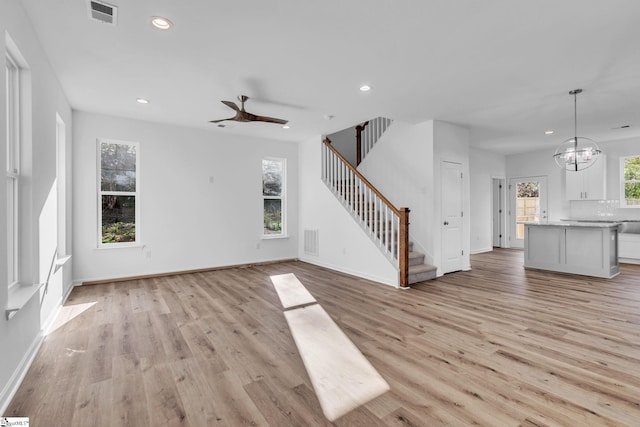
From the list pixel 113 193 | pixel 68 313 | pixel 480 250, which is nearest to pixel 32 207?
pixel 68 313

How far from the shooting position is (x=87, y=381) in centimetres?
225

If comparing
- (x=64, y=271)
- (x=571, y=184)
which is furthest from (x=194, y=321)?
(x=571, y=184)

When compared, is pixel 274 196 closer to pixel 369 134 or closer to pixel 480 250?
pixel 369 134

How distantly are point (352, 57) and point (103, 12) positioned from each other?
2.14 m

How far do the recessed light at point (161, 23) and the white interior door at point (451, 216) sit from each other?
4628mm

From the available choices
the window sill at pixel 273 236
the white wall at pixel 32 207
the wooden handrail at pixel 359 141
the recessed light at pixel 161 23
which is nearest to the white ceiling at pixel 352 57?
the recessed light at pixel 161 23

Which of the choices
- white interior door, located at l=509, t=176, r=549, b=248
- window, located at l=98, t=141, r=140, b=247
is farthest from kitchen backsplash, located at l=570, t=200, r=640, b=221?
window, located at l=98, t=141, r=140, b=247

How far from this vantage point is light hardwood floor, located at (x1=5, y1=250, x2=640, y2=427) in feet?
6.22

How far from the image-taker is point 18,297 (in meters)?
2.34

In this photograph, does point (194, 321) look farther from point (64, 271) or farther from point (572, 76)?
point (572, 76)

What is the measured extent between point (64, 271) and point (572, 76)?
270 inches

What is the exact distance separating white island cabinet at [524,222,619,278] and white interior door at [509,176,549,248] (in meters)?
3.09

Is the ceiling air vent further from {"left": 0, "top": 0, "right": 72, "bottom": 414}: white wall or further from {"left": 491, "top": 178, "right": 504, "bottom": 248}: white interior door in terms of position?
{"left": 491, "top": 178, "right": 504, "bottom": 248}: white interior door

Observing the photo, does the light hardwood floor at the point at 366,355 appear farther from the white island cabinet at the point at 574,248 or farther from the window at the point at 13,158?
the white island cabinet at the point at 574,248
